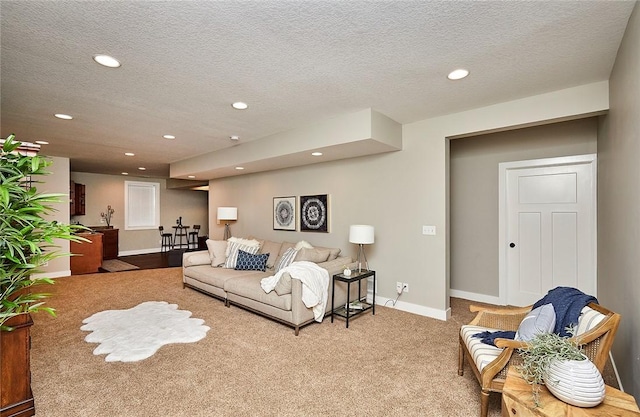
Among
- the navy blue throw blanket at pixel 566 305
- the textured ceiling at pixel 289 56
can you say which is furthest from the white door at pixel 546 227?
the navy blue throw blanket at pixel 566 305

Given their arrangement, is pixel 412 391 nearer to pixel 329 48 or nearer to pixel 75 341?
pixel 329 48

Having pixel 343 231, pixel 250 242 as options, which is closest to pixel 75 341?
pixel 250 242

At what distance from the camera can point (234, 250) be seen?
16.7ft

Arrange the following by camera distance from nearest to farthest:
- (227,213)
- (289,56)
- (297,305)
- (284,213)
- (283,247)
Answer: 1. (289,56)
2. (297,305)
3. (283,247)
4. (284,213)
5. (227,213)

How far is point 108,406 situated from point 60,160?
594 centimetres

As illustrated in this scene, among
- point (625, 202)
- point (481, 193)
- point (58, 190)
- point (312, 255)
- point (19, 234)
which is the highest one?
point (58, 190)

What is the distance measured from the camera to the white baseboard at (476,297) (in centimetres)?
437

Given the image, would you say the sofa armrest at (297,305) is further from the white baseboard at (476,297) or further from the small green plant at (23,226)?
the white baseboard at (476,297)

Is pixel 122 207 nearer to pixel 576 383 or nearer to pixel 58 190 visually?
pixel 58 190

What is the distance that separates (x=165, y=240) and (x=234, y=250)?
20.1 ft

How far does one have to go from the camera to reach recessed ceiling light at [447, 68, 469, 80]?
8.33 ft

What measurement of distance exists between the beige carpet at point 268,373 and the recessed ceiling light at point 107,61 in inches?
96.9

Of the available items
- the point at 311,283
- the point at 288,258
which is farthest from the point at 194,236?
the point at 311,283

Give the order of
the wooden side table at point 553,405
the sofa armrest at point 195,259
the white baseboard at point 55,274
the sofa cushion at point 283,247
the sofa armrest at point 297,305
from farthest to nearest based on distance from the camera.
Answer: the white baseboard at point 55,274 < the sofa armrest at point 195,259 < the sofa cushion at point 283,247 < the sofa armrest at point 297,305 < the wooden side table at point 553,405
